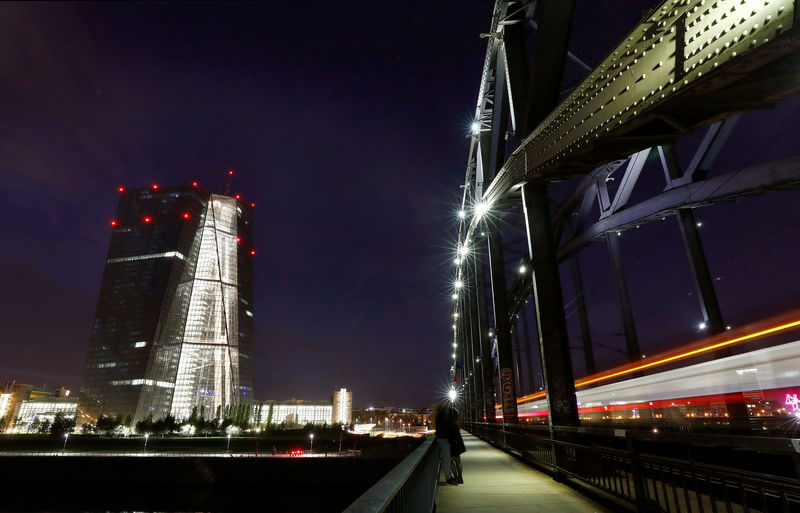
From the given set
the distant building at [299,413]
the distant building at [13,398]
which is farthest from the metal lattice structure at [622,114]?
the distant building at [13,398]

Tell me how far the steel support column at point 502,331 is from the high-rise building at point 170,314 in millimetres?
108584

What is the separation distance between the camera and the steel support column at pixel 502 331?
17.3 metres

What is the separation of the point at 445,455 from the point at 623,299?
2850 centimetres

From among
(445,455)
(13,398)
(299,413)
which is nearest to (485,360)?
(445,455)

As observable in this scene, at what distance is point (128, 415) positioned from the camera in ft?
344

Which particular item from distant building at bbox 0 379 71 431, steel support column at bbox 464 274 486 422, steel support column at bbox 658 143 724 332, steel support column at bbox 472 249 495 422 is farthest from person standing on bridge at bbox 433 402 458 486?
distant building at bbox 0 379 71 431

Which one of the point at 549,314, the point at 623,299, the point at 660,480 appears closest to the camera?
the point at 660,480

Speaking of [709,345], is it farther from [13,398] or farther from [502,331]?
[13,398]

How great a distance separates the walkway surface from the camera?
Result: 18.4 feet

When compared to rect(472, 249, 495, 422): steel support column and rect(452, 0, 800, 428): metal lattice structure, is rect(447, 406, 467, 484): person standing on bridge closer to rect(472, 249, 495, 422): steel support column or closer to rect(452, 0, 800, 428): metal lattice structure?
rect(452, 0, 800, 428): metal lattice structure

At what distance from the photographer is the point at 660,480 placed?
459 cm

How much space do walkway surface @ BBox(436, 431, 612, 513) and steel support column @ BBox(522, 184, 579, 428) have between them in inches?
59.7

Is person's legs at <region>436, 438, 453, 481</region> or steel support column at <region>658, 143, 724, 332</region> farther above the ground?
steel support column at <region>658, 143, 724, 332</region>

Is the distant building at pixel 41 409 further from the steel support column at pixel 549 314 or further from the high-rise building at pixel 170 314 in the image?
the steel support column at pixel 549 314
